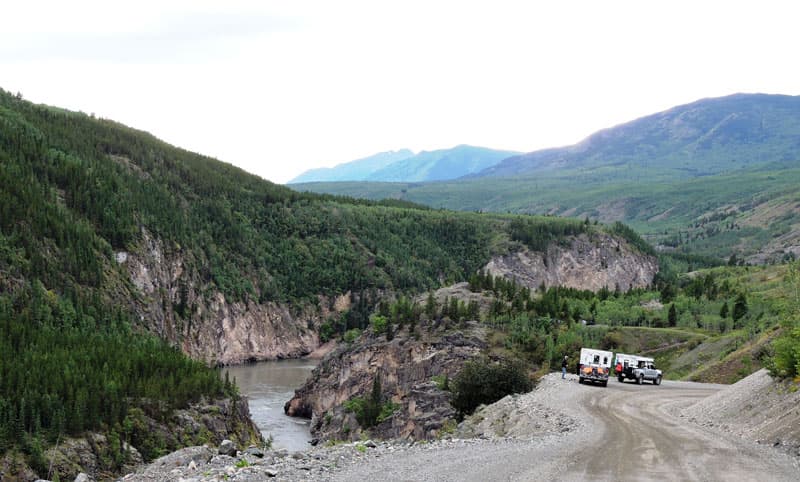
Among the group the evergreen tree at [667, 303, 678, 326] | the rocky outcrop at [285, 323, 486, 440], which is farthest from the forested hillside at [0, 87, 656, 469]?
the evergreen tree at [667, 303, 678, 326]

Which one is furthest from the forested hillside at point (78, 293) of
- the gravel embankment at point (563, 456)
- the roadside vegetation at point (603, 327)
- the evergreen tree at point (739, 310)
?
the evergreen tree at point (739, 310)

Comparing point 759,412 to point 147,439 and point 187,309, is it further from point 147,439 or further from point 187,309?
point 187,309

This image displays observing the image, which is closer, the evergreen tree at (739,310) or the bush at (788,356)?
the bush at (788,356)

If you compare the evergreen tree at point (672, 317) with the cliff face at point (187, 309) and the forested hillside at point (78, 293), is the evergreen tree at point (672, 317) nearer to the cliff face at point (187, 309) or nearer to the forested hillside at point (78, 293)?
the forested hillside at point (78, 293)

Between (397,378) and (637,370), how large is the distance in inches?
1253

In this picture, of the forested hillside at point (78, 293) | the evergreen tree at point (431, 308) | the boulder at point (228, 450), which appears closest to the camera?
the boulder at point (228, 450)

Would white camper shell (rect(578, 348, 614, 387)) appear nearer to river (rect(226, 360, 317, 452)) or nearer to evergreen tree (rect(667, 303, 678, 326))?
evergreen tree (rect(667, 303, 678, 326))

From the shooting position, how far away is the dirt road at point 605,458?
1047 inches

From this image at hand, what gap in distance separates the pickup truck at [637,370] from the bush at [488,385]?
10.5 metres

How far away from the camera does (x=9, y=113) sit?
182 m

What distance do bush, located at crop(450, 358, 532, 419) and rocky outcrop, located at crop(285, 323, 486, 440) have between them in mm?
8738

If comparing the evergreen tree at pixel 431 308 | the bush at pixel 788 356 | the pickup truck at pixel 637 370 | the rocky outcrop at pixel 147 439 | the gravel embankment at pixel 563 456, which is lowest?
the rocky outcrop at pixel 147 439

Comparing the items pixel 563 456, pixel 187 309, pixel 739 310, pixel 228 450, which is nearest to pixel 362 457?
pixel 228 450

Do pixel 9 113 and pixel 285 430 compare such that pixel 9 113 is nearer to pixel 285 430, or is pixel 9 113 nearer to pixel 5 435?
pixel 285 430
